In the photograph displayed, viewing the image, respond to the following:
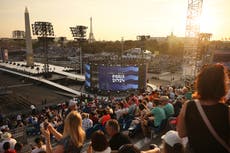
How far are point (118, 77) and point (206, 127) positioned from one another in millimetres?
29355

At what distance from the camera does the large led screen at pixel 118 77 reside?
31.2 meters

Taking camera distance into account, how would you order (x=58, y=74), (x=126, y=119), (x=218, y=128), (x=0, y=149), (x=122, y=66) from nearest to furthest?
(x=218, y=128), (x=0, y=149), (x=126, y=119), (x=122, y=66), (x=58, y=74)

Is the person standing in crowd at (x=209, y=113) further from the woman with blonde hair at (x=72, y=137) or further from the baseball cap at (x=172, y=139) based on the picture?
the woman with blonde hair at (x=72, y=137)

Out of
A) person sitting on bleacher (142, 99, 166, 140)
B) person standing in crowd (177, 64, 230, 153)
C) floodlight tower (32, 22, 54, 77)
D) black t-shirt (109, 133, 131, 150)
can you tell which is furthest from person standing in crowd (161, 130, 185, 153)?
floodlight tower (32, 22, 54, 77)

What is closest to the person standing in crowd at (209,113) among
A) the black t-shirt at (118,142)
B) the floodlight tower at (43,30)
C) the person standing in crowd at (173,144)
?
the person standing in crowd at (173,144)

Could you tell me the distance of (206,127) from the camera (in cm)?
209

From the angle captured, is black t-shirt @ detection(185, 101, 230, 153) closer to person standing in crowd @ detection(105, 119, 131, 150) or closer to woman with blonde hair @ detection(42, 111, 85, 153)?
woman with blonde hair @ detection(42, 111, 85, 153)

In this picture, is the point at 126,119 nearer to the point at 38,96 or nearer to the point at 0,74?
the point at 38,96

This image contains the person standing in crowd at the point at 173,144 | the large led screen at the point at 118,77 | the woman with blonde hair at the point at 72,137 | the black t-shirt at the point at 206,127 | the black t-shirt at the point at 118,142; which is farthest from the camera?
the large led screen at the point at 118,77

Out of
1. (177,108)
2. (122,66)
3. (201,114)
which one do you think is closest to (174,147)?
(201,114)

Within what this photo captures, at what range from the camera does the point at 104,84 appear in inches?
1266

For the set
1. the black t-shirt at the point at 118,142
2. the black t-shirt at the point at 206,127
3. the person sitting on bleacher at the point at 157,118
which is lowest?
the person sitting on bleacher at the point at 157,118

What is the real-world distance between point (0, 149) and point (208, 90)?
577 centimetres

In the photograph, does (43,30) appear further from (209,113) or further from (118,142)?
(209,113)
